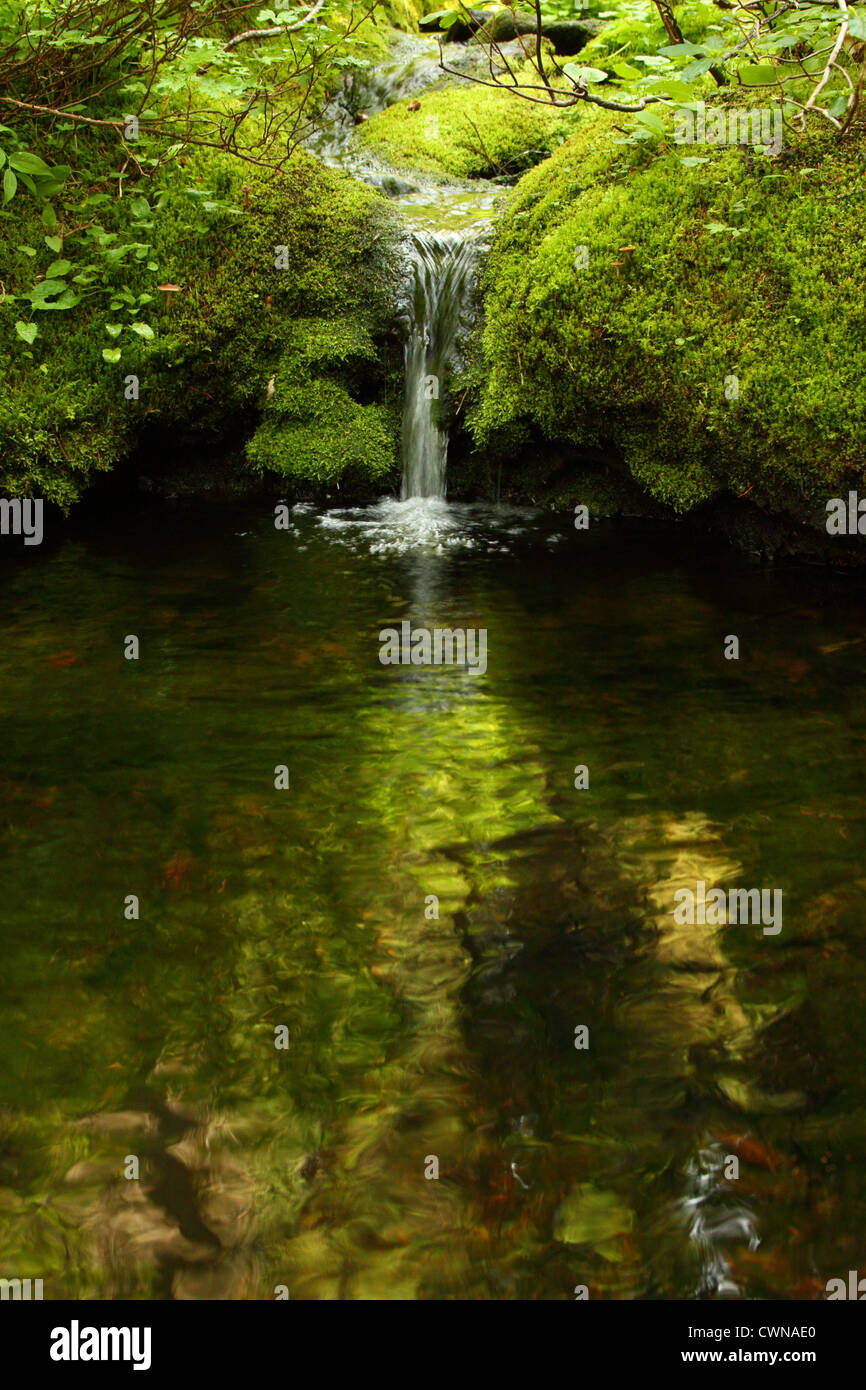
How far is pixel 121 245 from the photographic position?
762 centimetres

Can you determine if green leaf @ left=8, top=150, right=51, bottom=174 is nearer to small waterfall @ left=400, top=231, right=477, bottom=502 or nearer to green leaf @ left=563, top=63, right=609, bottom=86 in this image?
green leaf @ left=563, top=63, right=609, bottom=86

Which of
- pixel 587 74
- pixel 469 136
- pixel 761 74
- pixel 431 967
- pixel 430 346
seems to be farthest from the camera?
pixel 469 136

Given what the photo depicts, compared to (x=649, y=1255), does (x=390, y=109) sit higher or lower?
higher

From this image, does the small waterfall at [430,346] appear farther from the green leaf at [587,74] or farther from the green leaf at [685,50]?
the green leaf at [685,50]

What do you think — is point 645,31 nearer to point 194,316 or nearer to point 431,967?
point 194,316

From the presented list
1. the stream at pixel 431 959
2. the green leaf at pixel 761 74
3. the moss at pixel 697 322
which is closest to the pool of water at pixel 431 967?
the stream at pixel 431 959

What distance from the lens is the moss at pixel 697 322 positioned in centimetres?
594

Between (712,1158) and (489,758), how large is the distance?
2.10 meters

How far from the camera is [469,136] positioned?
10.6m

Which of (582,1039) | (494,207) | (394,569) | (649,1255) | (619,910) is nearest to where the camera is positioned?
(649,1255)

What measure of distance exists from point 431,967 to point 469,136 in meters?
10.5

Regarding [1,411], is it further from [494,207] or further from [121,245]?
[494,207]

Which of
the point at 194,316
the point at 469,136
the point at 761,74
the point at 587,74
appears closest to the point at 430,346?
the point at 194,316

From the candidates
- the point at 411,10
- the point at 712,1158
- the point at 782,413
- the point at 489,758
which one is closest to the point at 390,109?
the point at 411,10
